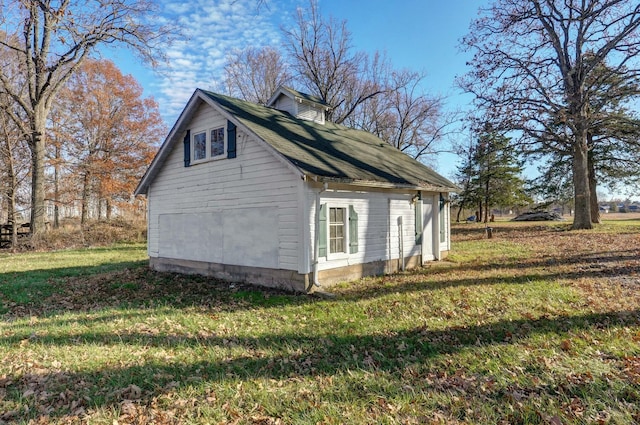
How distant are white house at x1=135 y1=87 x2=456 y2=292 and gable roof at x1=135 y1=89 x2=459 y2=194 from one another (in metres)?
0.06

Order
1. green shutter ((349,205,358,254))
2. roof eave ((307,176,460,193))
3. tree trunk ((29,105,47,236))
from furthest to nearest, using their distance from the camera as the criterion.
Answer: tree trunk ((29,105,47,236)) < green shutter ((349,205,358,254)) < roof eave ((307,176,460,193))

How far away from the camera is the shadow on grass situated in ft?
14.1

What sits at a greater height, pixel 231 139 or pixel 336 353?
pixel 231 139

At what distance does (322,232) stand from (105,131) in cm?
2594

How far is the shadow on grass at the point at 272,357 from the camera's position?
4.31m

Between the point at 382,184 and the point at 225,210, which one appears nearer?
the point at 382,184

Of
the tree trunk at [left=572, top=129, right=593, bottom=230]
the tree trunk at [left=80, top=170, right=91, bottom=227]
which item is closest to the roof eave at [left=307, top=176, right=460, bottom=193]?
the tree trunk at [left=572, top=129, right=593, bottom=230]

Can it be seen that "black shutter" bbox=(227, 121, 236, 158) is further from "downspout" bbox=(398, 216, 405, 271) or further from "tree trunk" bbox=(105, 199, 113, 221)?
"tree trunk" bbox=(105, 199, 113, 221)

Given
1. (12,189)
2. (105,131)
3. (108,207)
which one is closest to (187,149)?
(12,189)

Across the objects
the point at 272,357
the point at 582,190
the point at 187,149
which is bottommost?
the point at 272,357

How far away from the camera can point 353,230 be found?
1036cm

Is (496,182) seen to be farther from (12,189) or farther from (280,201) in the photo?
(12,189)

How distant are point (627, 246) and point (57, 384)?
18355 millimetres

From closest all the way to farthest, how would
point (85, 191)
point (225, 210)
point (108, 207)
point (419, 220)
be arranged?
point (225, 210) < point (419, 220) < point (85, 191) < point (108, 207)
